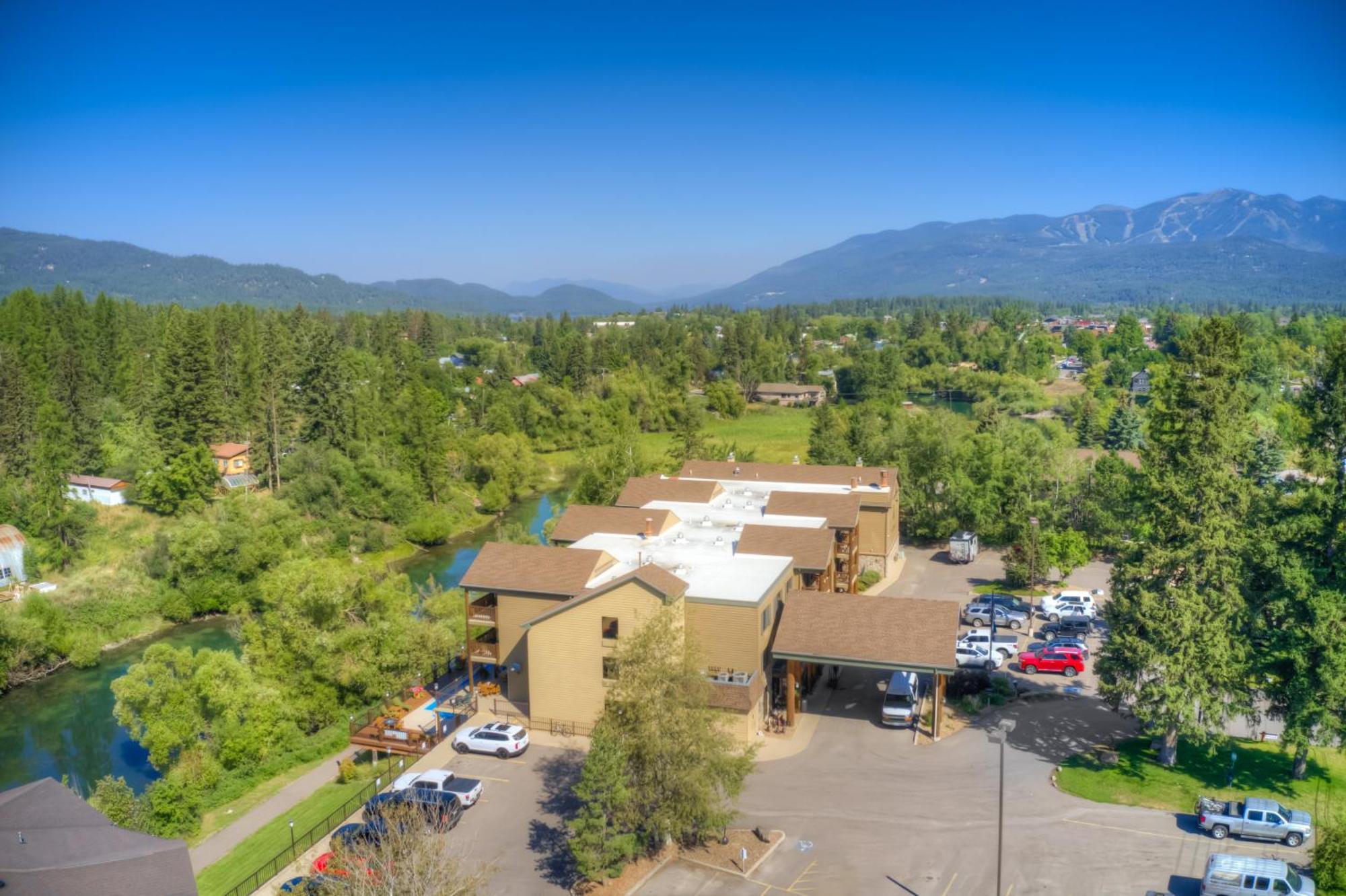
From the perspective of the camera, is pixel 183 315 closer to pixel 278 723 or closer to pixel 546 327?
pixel 278 723

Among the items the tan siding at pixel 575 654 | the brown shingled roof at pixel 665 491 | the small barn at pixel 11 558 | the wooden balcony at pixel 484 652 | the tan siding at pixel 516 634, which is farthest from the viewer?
the small barn at pixel 11 558

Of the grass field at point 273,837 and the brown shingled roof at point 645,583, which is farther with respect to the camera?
the brown shingled roof at point 645,583

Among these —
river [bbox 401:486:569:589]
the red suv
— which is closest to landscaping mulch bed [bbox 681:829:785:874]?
the red suv

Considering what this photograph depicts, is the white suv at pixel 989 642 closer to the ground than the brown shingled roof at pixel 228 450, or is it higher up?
closer to the ground

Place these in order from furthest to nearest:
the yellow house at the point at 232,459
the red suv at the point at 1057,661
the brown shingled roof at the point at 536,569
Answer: the yellow house at the point at 232,459, the red suv at the point at 1057,661, the brown shingled roof at the point at 536,569

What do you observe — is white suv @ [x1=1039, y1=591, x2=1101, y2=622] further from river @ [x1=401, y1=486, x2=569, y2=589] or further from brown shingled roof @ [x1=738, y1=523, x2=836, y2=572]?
river @ [x1=401, y1=486, x2=569, y2=589]

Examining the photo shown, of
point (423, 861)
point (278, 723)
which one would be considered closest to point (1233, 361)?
point (423, 861)

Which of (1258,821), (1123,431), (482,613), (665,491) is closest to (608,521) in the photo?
(665,491)

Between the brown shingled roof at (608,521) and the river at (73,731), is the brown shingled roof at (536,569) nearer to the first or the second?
the brown shingled roof at (608,521)

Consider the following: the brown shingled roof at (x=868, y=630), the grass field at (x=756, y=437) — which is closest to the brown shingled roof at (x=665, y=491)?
the brown shingled roof at (x=868, y=630)
